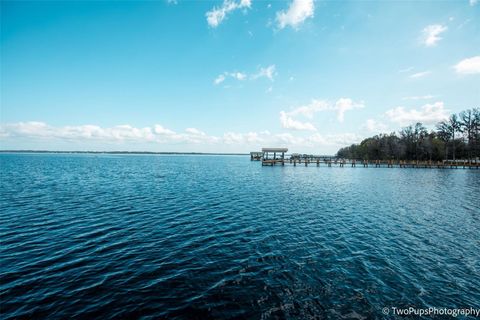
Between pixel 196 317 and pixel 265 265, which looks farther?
pixel 265 265

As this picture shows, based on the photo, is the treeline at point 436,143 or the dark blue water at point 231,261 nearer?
the dark blue water at point 231,261

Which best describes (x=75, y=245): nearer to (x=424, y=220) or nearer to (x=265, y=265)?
(x=265, y=265)

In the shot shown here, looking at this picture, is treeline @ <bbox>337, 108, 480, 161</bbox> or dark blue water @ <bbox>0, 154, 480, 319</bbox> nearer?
dark blue water @ <bbox>0, 154, 480, 319</bbox>

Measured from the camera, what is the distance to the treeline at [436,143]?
69312 millimetres

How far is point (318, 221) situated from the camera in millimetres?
15180

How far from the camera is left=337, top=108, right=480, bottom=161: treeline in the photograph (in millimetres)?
69312

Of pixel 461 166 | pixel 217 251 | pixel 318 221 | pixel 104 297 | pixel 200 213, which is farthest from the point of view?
pixel 461 166

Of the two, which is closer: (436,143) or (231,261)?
(231,261)

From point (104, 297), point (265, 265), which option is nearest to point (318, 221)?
point (265, 265)

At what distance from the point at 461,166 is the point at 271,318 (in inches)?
3665

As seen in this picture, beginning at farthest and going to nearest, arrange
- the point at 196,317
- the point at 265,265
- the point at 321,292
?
the point at 265,265 → the point at 321,292 → the point at 196,317

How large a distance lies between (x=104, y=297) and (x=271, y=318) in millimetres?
5430

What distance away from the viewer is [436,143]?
7519cm

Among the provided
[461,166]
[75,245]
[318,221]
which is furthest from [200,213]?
[461,166]
